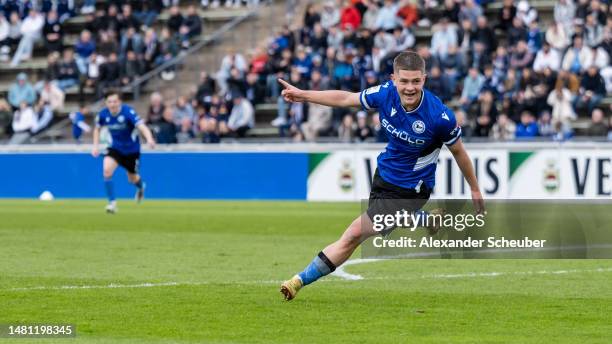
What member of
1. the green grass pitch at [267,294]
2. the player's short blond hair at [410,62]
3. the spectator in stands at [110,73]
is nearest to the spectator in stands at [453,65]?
the spectator in stands at [110,73]

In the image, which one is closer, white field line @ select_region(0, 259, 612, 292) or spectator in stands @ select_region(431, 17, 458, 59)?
white field line @ select_region(0, 259, 612, 292)

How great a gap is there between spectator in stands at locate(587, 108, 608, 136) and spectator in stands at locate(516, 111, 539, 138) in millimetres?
1197

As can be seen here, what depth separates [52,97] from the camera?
35.8 metres

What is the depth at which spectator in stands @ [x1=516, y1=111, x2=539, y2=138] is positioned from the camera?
27938 millimetres

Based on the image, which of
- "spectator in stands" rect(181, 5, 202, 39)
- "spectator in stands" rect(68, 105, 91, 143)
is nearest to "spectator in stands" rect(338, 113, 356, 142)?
"spectator in stands" rect(68, 105, 91, 143)

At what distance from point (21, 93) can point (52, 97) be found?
35.6 inches

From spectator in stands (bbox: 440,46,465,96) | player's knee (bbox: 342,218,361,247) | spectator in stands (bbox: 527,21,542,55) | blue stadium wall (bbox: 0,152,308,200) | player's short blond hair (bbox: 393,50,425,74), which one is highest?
player's short blond hair (bbox: 393,50,425,74)

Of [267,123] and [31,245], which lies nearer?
[31,245]

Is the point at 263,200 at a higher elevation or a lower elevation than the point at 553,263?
lower

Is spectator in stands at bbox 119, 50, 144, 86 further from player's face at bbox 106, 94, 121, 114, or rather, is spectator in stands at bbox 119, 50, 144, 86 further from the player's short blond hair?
the player's short blond hair

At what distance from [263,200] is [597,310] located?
19.9 m

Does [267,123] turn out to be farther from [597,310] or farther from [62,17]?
[597,310]

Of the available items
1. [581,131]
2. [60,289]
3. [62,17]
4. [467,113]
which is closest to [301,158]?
[467,113]

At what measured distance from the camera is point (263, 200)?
2938 cm
